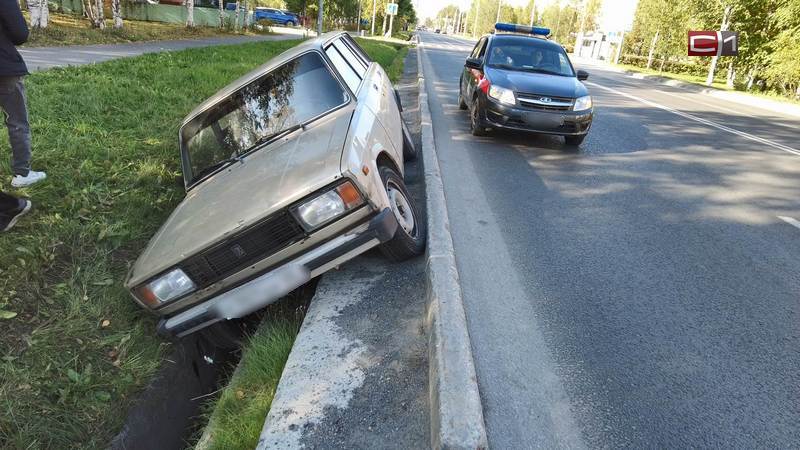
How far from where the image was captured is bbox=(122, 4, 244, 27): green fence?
2661 centimetres

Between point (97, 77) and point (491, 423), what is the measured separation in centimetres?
851

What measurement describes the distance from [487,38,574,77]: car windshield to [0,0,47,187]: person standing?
628 centimetres

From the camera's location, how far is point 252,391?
2.78 m

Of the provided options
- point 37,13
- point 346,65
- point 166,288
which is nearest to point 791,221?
point 346,65

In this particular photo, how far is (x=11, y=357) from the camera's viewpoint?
2.83m

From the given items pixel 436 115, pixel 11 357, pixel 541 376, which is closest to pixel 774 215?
pixel 541 376

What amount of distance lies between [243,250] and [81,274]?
1.57 m

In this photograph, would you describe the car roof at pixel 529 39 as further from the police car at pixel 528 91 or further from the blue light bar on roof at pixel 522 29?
the blue light bar on roof at pixel 522 29

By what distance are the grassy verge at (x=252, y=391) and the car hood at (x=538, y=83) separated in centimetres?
506

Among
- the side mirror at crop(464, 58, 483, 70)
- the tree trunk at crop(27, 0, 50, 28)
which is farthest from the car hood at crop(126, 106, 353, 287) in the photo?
the tree trunk at crop(27, 0, 50, 28)

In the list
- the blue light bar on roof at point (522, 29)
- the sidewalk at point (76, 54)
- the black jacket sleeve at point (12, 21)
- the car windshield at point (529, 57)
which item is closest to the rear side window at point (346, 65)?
the black jacket sleeve at point (12, 21)

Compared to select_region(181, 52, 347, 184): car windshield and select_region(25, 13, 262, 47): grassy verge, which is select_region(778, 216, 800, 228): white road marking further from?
select_region(25, 13, 262, 47): grassy verge

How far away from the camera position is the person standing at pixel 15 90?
151 inches

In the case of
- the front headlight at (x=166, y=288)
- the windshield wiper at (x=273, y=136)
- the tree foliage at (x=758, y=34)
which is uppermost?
the tree foliage at (x=758, y=34)
